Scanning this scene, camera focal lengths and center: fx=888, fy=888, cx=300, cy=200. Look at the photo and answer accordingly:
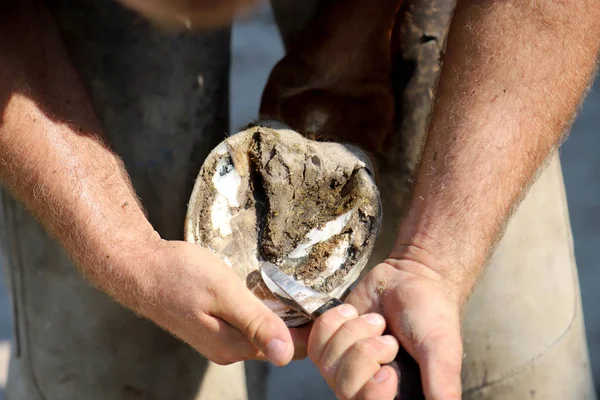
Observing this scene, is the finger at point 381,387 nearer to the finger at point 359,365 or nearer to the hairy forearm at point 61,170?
the finger at point 359,365

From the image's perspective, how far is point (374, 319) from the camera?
838 millimetres

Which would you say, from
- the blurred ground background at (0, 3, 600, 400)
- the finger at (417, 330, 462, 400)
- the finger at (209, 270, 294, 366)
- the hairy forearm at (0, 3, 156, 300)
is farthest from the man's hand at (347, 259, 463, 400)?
the blurred ground background at (0, 3, 600, 400)

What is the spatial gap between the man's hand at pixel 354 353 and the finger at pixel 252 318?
0.11ft

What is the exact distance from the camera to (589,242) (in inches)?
77.5

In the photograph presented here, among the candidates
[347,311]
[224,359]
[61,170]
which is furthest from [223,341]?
[61,170]

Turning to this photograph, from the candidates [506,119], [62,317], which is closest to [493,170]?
[506,119]

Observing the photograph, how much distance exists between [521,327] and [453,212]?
349mm

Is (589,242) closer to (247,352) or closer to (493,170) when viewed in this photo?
(493,170)

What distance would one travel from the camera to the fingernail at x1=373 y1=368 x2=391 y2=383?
2.51 ft

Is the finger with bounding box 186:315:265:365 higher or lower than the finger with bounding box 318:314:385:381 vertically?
lower

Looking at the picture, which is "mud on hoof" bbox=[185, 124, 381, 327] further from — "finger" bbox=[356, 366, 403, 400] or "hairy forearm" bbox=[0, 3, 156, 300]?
"finger" bbox=[356, 366, 403, 400]

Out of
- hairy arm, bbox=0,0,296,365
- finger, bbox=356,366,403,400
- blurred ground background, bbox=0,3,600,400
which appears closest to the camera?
finger, bbox=356,366,403,400

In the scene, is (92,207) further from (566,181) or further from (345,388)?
(566,181)

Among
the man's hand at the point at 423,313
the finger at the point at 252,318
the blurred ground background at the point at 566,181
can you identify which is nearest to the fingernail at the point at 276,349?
the finger at the point at 252,318
